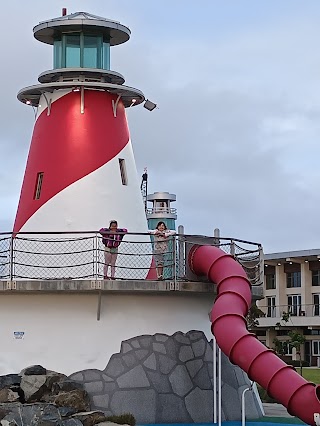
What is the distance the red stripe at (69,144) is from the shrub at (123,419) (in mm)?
5554

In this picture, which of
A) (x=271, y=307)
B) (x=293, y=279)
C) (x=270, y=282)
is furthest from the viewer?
(x=270, y=282)

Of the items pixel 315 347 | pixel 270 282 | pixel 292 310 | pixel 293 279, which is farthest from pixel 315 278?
pixel 270 282

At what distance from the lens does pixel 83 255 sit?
69.6 ft

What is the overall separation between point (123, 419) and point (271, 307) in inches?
2118

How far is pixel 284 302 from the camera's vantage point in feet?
232

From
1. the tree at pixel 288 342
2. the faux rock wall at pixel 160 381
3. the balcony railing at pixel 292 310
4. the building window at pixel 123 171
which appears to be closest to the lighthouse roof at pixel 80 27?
the building window at pixel 123 171

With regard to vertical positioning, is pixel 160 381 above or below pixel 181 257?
below

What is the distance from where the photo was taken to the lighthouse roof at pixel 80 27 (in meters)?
22.2

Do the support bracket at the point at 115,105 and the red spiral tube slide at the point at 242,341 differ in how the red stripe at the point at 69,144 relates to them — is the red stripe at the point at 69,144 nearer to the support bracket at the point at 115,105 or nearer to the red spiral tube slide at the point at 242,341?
the support bracket at the point at 115,105

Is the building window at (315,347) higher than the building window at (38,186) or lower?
lower

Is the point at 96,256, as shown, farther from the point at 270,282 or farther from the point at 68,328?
the point at 270,282

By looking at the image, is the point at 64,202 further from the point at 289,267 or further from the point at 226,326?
the point at 289,267

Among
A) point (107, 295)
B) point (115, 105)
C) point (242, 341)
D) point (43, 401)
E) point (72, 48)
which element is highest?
point (72, 48)

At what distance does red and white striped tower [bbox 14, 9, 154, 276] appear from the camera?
21.8 metres
